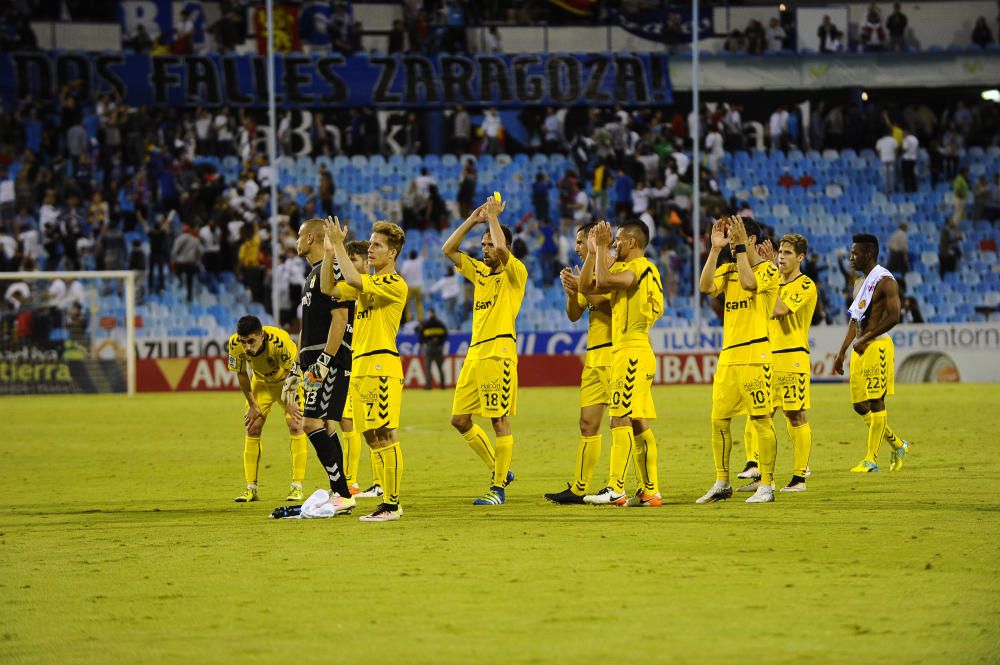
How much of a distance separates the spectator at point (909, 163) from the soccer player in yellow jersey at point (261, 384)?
3073 cm

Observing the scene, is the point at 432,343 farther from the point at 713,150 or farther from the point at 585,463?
the point at 585,463

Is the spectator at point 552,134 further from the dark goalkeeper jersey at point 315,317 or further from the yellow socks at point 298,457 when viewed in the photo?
the dark goalkeeper jersey at point 315,317

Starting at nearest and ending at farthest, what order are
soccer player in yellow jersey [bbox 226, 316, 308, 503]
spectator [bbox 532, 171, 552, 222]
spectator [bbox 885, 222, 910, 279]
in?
soccer player in yellow jersey [bbox 226, 316, 308, 503], spectator [bbox 885, 222, 910, 279], spectator [bbox 532, 171, 552, 222]

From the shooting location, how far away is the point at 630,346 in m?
12.2

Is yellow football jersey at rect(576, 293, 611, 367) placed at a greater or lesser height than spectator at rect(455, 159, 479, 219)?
lesser

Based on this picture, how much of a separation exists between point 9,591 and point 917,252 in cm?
3434

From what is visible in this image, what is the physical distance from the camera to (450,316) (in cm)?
3638

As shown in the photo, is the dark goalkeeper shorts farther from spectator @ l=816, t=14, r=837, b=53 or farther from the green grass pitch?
spectator @ l=816, t=14, r=837, b=53

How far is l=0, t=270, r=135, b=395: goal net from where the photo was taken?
1265 inches

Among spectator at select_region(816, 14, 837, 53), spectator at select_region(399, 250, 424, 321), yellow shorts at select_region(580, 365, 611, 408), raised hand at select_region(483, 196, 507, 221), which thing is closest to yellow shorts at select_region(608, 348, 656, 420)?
yellow shorts at select_region(580, 365, 611, 408)

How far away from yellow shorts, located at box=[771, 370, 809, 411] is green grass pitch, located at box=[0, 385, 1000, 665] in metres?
0.83

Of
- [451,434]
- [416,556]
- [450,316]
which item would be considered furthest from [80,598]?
[450,316]

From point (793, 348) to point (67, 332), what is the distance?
22.7 m

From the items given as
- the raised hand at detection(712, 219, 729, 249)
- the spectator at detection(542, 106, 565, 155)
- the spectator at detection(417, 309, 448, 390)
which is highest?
the spectator at detection(542, 106, 565, 155)
